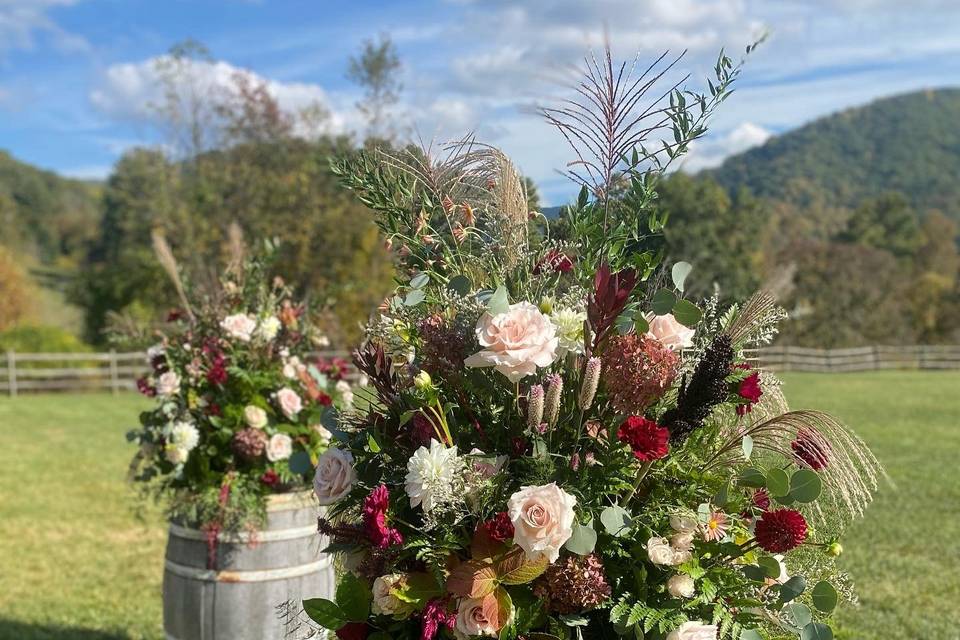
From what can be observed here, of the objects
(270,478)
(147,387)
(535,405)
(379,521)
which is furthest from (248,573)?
(535,405)

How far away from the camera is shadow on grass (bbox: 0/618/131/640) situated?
5227 mm

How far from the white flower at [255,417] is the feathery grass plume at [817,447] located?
243cm

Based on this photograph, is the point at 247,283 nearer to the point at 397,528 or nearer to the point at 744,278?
Result: the point at 397,528

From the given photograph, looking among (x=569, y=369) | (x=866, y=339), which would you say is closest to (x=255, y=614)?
(x=569, y=369)

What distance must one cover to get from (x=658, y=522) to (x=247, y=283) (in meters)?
2.98

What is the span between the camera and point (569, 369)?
6.36 ft

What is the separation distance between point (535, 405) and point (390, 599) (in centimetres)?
54

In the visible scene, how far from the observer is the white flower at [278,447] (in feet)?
12.3

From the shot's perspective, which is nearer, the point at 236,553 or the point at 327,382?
the point at 236,553

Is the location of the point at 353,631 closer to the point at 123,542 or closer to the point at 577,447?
the point at 577,447

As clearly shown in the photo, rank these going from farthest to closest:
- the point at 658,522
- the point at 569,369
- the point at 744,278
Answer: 1. the point at 744,278
2. the point at 569,369
3. the point at 658,522

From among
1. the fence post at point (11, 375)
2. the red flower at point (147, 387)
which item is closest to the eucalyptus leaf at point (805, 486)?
the red flower at point (147, 387)

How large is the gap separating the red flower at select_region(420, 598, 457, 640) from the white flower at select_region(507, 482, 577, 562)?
255mm

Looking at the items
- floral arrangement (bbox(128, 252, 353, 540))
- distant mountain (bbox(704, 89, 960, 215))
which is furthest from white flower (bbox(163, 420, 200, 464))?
distant mountain (bbox(704, 89, 960, 215))
